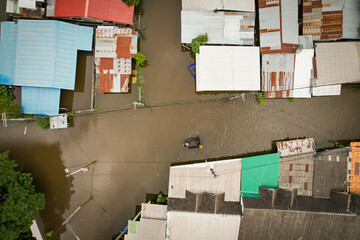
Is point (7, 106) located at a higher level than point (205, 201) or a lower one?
higher

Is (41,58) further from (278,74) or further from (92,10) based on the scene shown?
(278,74)

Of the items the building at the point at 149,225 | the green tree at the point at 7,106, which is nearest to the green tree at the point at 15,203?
the green tree at the point at 7,106

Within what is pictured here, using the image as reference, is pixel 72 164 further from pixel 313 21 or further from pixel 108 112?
pixel 313 21

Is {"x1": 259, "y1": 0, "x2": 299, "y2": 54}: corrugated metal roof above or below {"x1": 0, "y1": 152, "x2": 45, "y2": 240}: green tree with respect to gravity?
above

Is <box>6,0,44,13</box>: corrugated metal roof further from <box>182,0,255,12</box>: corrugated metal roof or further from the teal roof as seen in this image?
the teal roof

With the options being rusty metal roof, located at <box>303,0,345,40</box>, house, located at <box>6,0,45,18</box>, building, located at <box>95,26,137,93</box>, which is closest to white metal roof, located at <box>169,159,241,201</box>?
building, located at <box>95,26,137,93</box>

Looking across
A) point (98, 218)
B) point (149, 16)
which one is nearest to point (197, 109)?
point (149, 16)

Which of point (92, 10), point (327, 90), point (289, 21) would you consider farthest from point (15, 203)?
point (327, 90)
